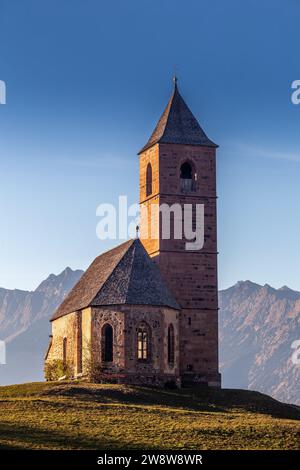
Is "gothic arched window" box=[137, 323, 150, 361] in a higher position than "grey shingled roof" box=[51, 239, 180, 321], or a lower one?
lower

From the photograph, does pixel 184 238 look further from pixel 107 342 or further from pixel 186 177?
pixel 107 342

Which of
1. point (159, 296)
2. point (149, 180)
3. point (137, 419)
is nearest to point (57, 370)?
point (159, 296)

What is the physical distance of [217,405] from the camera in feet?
249

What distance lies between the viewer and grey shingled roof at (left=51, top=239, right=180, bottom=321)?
82.8m

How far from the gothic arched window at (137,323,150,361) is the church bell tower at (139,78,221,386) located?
6.32 meters

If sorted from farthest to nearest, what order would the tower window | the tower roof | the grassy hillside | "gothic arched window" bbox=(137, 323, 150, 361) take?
the tower roof → the tower window → "gothic arched window" bbox=(137, 323, 150, 361) → the grassy hillside

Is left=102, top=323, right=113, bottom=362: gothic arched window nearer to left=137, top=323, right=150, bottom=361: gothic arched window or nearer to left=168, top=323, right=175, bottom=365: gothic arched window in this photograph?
left=137, top=323, right=150, bottom=361: gothic arched window

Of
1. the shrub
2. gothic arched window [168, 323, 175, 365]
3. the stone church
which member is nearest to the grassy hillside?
gothic arched window [168, 323, 175, 365]

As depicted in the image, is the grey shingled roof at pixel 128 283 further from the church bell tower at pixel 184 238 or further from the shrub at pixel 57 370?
the shrub at pixel 57 370
